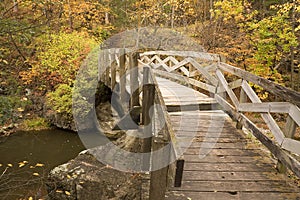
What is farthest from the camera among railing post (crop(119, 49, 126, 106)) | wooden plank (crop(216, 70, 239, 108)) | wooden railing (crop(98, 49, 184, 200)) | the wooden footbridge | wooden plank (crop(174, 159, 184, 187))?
railing post (crop(119, 49, 126, 106))

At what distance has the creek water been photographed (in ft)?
24.5

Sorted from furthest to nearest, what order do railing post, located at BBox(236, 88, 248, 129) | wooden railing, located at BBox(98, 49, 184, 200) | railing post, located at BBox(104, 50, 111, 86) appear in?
1. railing post, located at BBox(104, 50, 111, 86)
2. railing post, located at BBox(236, 88, 248, 129)
3. wooden railing, located at BBox(98, 49, 184, 200)

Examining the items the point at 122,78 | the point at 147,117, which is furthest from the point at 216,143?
the point at 122,78

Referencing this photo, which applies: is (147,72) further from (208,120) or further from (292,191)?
(292,191)

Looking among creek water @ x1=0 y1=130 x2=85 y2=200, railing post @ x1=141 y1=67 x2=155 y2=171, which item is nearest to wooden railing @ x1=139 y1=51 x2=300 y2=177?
railing post @ x1=141 y1=67 x2=155 y2=171

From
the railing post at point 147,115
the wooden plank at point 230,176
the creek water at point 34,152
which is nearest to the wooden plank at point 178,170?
the wooden plank at point 230,176

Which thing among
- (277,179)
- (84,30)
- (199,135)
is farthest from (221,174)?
(84,30)

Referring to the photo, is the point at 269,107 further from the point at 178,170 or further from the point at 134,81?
the point at 134,81

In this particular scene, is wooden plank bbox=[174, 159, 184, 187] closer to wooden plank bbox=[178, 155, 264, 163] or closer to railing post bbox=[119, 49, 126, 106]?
wooden plank bbox=[178, 155, 264, 163]

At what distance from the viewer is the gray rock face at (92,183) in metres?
4.67

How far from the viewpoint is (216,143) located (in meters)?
4.22

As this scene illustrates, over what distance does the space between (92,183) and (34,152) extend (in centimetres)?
498

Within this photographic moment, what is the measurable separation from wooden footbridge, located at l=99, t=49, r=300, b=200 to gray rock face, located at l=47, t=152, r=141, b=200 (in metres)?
0.62

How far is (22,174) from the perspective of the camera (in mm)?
7531
